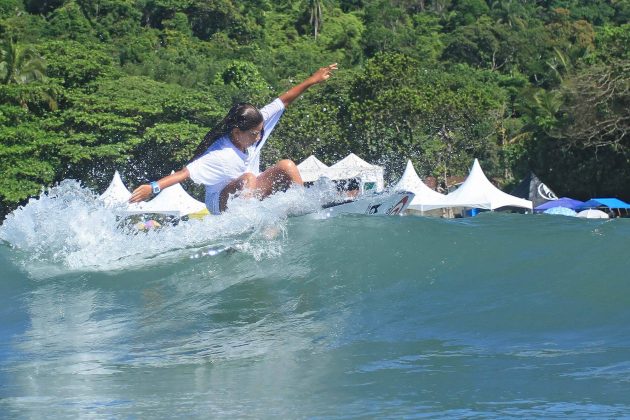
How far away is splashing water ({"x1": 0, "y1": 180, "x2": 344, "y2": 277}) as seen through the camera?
8.53m

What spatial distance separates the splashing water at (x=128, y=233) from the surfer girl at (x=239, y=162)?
0.11m

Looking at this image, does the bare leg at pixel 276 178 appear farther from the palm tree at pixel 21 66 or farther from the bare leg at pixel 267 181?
the palm tree at pixel 21 66

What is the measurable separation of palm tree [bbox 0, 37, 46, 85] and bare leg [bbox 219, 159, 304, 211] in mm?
34551

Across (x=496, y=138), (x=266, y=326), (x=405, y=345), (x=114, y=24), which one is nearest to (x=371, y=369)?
(x=405, y=345)

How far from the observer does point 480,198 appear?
79.6ft

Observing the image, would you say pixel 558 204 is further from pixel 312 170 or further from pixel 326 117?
pixel 326 117

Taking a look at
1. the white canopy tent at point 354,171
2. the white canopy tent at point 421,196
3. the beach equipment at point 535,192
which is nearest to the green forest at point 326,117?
the beach equipment at point 535,192

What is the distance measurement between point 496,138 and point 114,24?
Result: 3259cm

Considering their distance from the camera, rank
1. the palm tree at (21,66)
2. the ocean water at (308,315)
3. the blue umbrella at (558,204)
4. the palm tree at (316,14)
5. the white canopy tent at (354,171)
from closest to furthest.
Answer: the ocean water at (308,315) < the white canopy tent at (354,171) < the blue umbrella at (558,204) < the palm tree at (21,66) < the palm tree at (316,14)

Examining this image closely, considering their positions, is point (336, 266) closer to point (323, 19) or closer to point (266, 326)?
point (266, 326)

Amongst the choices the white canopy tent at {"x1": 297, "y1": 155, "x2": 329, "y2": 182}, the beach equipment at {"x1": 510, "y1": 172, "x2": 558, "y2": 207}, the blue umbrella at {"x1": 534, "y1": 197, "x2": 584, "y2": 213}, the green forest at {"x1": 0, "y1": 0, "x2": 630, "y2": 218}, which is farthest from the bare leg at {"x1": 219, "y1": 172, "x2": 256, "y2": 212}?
the green forest at {"x1": 0, "y1": 0, "x2": 630, "y2": 218}

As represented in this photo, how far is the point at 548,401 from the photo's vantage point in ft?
14.9

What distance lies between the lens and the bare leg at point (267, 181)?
8391 millimetres

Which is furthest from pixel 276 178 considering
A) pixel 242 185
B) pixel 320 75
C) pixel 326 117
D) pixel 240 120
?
pixel 326 117
